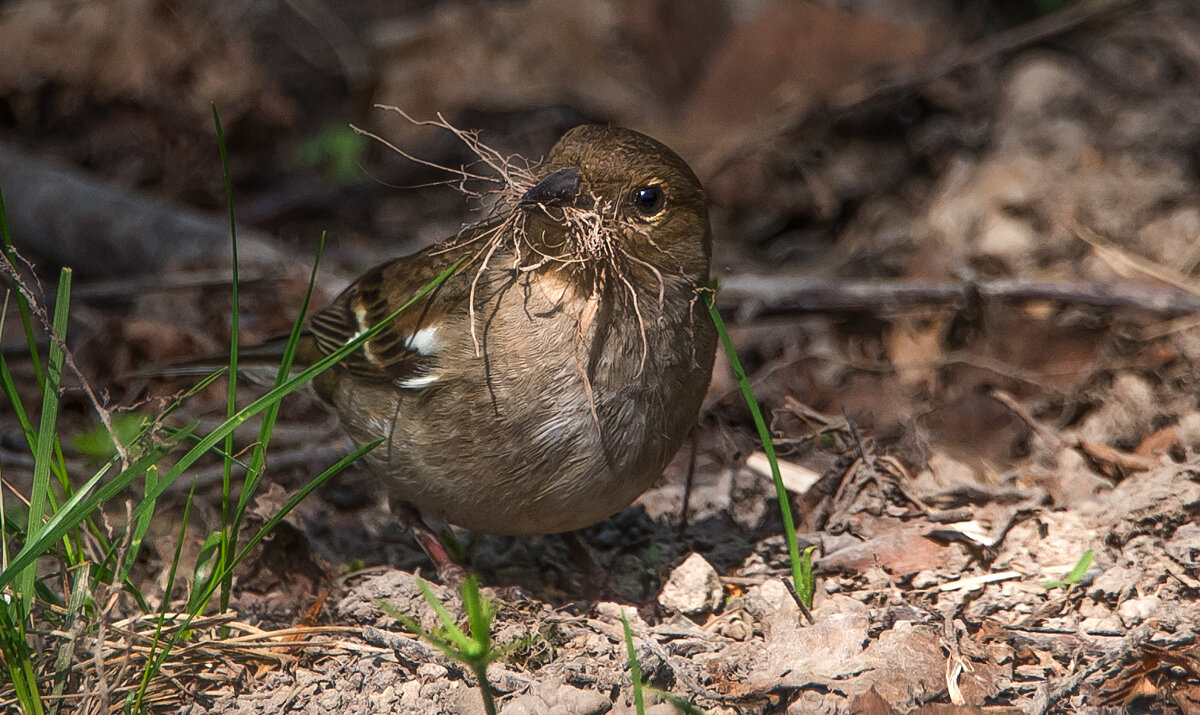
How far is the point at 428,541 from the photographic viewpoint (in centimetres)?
442

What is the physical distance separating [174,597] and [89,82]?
16.0 feet

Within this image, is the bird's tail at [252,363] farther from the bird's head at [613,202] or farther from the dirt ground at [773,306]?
the bird's head at [613,202]

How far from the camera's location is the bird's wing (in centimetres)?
389

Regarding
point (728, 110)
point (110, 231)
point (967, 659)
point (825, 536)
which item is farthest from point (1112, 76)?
point (110, 231)

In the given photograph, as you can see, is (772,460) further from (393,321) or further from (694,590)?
(393,321)

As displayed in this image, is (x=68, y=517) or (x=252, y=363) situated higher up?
(x=68, y=517)

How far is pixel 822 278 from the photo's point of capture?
6.07 meters

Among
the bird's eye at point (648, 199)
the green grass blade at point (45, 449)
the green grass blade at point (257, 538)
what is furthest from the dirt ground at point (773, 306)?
the bird's eye at point (648, 199)

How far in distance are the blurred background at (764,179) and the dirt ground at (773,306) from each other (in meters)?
0.03

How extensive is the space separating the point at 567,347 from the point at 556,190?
497 mm

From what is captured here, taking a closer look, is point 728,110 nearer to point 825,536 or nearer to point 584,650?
point 825,536

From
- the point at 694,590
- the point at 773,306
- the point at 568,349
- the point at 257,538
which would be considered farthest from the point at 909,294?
the point at 257,538

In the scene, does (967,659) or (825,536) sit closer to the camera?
(967,659)

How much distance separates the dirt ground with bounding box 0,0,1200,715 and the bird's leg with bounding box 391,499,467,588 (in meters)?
0.13
